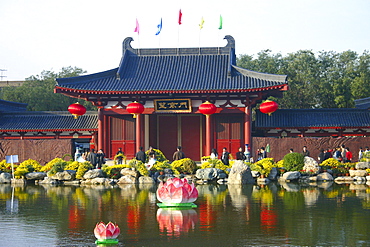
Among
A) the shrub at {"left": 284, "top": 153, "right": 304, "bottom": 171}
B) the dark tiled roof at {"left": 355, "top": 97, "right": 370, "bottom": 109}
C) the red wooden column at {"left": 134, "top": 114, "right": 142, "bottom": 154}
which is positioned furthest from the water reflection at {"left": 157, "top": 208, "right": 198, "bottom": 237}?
the dark tiled roof at {"left": 355, "top": 97, "right": 370, "bottom": 109}

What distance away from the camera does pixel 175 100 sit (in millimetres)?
28422

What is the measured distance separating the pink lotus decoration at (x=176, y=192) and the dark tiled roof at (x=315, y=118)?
1614 centimetres

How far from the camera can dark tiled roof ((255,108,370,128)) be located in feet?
98.5

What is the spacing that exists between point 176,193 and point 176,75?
1634cm

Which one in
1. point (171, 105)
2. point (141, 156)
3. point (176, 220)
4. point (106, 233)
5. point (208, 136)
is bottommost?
point (176, 220)

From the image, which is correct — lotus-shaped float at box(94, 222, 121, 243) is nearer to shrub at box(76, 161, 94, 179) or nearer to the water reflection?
the water reflection

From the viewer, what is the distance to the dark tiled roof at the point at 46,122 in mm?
31547

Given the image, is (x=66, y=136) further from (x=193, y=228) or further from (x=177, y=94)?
(x=193, y=228)

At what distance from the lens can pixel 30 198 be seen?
55.5ft

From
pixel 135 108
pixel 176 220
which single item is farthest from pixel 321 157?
pixel 176 220

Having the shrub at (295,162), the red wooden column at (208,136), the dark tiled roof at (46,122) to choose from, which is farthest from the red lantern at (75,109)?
the shrub at (295,162)

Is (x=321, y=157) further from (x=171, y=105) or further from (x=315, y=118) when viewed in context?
(x=171, y=105)

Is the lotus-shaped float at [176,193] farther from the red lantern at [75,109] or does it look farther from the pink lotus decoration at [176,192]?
the red lantern at [75,109]

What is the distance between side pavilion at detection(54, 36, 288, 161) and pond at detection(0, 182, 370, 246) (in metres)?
9.14
